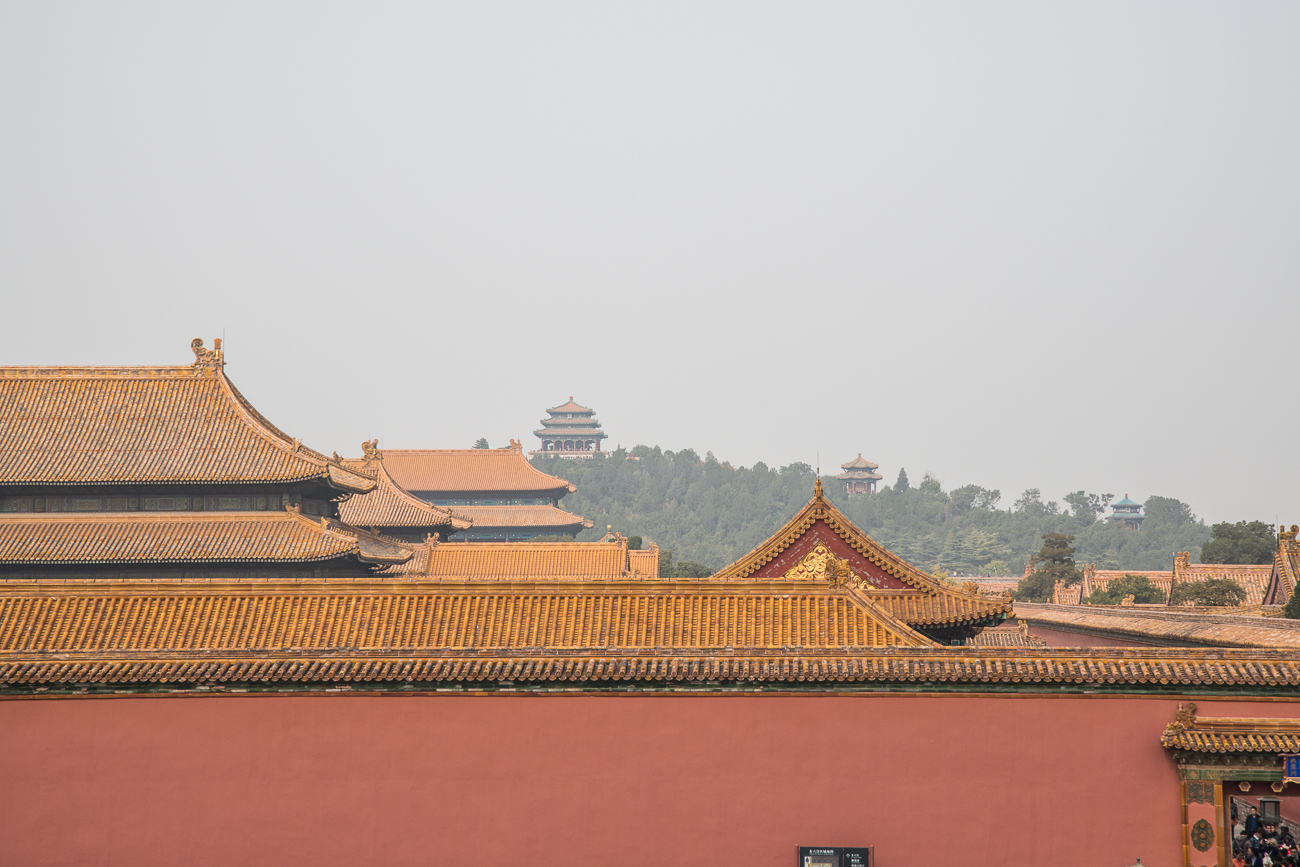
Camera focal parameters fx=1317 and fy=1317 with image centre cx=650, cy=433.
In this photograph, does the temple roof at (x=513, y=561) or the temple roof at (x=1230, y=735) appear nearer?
the temple roof at (x=1230, y=735)

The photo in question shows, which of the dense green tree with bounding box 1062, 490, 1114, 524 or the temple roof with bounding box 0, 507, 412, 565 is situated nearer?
the temple roof with bounding box 0, 507, 412, 565

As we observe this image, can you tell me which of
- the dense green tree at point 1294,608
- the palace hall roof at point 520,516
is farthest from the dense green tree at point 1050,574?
the dense green tree at point 1294,608

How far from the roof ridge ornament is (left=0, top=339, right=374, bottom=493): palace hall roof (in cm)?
3

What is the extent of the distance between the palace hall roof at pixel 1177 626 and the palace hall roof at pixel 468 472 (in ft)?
114

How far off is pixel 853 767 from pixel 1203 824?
4068 mm

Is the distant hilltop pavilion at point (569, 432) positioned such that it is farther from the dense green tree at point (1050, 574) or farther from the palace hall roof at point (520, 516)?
the dense green tree at point (1050, 574)

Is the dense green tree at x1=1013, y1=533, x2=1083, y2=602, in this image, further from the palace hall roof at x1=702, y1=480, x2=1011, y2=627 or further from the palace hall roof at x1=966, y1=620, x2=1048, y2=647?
the palace hall roof at x1=702, y1=480, x2=1011, y2=627

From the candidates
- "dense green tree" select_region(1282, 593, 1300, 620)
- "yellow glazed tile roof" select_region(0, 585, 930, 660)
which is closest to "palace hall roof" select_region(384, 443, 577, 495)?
"dense green tree" select_region(1282, 593, 1300, 620)

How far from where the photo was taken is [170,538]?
105 ft

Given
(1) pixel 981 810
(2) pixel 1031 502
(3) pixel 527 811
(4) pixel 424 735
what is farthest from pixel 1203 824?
(2) pixel 1031 502

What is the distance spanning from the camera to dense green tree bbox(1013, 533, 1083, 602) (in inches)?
2655

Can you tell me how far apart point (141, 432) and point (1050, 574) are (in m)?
48.6

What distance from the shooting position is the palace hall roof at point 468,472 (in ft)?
243

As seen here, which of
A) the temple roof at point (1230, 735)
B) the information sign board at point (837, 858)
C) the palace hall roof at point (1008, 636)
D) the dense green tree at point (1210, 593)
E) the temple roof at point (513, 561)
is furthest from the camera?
the dense green tree at point (1210, 593)
